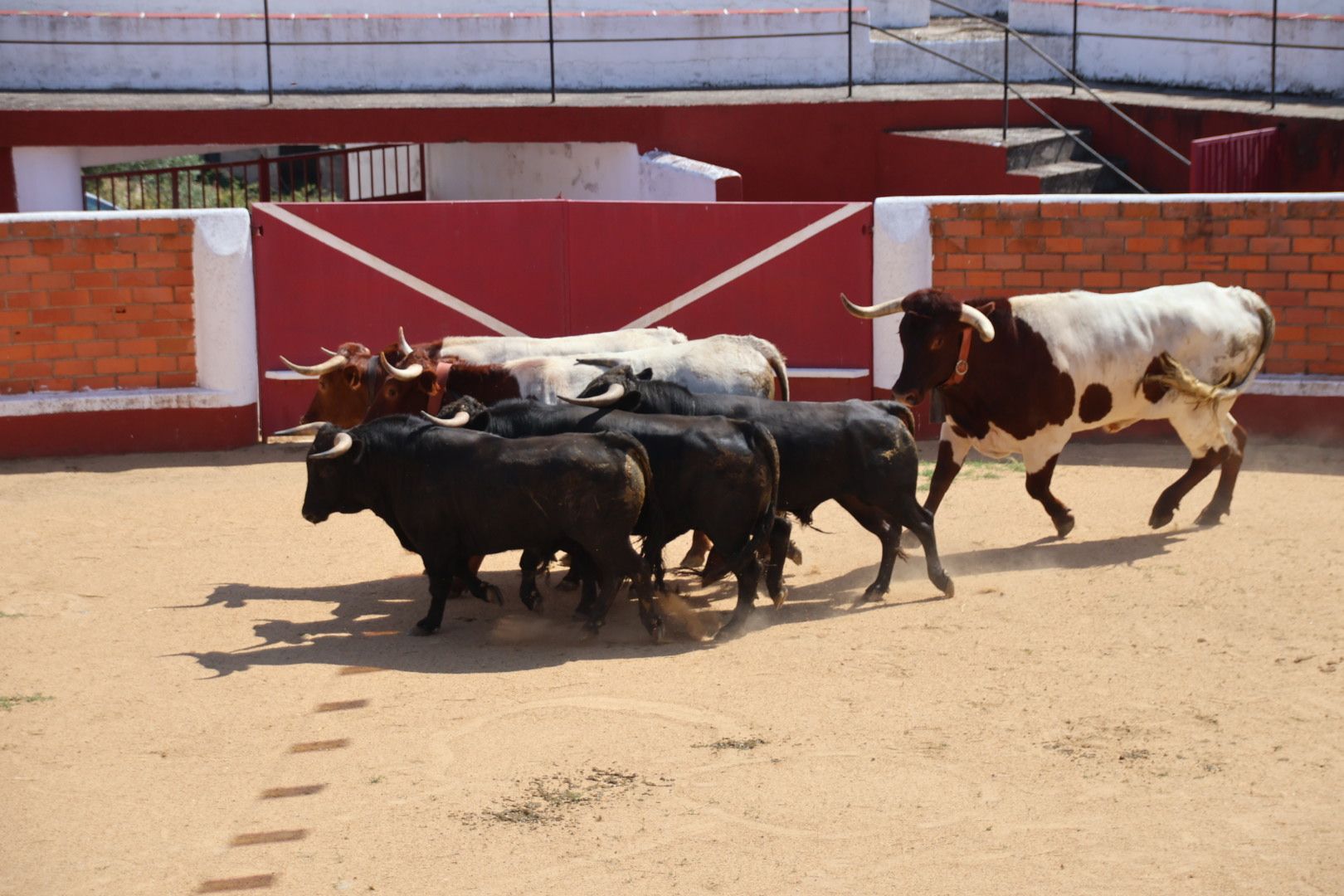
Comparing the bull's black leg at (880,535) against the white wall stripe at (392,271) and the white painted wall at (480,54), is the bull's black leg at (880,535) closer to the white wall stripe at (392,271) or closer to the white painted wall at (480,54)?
the white wall stripe at (392,271)

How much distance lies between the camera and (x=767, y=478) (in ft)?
25.4

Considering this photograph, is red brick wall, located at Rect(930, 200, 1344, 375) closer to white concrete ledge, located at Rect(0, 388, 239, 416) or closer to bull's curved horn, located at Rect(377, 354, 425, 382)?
bull's curved horn, located at Rect(377, 354, 425, 382)

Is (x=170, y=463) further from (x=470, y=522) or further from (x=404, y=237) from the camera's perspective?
(x=470, y=522)

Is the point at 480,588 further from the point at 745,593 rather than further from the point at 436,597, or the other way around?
the point at 745,593

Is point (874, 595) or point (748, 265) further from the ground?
point (748, 265)

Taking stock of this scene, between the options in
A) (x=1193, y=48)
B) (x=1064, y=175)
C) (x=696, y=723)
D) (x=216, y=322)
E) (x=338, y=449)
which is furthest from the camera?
(x=1193, y=48)

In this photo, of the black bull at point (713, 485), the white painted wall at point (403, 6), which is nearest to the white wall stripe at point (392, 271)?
the black bull at point (713, 485)

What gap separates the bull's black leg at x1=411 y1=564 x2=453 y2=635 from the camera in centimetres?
A: 791

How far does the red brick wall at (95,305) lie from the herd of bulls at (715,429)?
2858mm

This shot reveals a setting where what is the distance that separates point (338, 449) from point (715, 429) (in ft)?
5.76

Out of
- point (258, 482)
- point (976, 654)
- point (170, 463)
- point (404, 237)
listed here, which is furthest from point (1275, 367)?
point (170, 463)

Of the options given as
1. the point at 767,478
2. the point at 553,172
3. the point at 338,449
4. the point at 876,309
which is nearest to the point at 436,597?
the point at 338,449

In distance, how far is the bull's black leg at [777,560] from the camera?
8203mm

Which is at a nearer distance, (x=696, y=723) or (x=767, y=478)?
(x=696, y=723)
